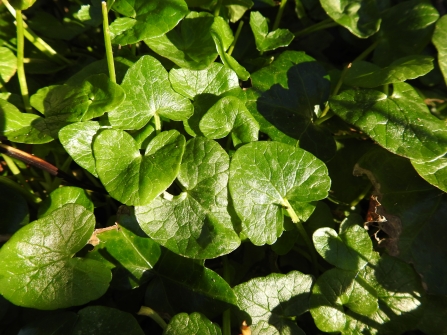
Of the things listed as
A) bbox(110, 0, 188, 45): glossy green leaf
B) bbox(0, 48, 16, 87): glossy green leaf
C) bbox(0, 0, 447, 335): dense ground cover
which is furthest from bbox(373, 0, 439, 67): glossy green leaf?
bbox(0, 48, 16, 87): glossy green leaf

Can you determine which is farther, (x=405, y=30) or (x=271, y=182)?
(x=405, y=30)

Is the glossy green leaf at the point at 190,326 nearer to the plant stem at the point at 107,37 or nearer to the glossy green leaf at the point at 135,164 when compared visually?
the glossy green leaf at the point at 135,164

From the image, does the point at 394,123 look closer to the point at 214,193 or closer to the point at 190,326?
the point at 214,193

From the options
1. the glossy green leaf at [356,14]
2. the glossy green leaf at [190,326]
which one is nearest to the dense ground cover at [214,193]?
the glossy green leaf at [190,326]

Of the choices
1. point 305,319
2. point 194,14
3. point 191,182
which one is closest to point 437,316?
point 305,319

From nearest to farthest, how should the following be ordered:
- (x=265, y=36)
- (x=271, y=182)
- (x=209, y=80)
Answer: (x=271, y=182)
(x=209, y=80)
(x=265, y=36)

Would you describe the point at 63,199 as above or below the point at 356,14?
below

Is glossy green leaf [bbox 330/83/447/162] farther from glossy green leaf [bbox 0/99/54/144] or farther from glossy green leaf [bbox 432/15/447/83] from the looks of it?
glossy green leaf [bbox 0/99/54/144]

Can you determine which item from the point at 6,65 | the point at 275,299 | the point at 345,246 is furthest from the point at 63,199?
the point at 345,246
